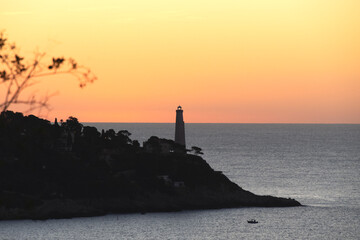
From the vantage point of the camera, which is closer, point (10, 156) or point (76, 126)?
point (10, 156)

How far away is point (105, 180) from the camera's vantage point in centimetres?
10581

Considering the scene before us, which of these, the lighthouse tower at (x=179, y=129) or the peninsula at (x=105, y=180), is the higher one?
the lighthouse tower at (x=179, y=129)

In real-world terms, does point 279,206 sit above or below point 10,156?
below

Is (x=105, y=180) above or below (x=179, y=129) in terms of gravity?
below

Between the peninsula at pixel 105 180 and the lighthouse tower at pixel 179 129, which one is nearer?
the peninsula at pixel 105 180

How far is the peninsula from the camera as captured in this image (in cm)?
10275

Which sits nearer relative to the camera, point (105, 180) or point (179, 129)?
point (105, 180)

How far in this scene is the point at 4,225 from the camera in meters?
96.8

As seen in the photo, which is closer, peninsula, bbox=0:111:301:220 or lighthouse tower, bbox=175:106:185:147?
peninsula, bbox=0:111:301:220

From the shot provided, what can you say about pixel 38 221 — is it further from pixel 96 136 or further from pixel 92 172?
pixel 96 136

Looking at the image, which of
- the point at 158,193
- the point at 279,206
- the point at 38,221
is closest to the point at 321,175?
the point at 279,206

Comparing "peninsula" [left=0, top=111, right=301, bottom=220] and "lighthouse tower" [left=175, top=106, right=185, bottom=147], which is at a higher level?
"lighthouse tower" [left=175, top=106, right=185, bottom=147]

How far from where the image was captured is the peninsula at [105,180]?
337 ft

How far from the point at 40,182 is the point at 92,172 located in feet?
25.2
